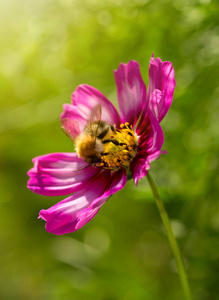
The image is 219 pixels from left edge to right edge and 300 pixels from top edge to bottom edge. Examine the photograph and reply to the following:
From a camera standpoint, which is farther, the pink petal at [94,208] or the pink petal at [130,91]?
the pink petal at [130,91]

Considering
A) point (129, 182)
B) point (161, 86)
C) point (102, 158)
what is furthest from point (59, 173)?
Answer: point (161, 86)

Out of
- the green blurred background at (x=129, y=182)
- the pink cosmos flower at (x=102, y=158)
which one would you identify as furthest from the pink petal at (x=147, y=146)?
the green blurred background at (x=129, y=182)

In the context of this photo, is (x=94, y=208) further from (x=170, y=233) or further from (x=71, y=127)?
(x=71, y=127)

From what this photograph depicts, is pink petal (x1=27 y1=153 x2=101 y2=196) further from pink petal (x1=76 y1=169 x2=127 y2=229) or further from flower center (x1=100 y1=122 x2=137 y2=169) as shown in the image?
pink petal (x1=76 y1=169 x2=127 y2=229)

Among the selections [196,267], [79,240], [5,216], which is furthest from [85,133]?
[5,216]

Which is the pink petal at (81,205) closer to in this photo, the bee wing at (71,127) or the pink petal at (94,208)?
the pink petal at (94,208)

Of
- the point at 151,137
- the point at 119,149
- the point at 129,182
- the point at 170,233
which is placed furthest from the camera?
the point at 129,182
